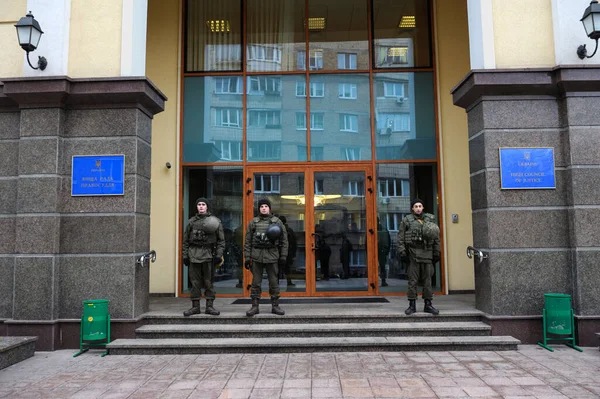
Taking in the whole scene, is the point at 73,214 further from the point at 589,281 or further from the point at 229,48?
the point at 589,281

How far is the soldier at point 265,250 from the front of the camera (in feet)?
24.1

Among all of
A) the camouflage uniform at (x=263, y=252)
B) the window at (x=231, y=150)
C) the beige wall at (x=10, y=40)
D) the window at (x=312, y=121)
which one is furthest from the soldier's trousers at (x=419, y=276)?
the beige wall at (x=10, y=40)

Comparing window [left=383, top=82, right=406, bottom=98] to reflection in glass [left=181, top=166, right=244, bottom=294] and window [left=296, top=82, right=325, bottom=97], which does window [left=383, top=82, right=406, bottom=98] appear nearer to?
window [left=296, top=82, right=325, bottom=97]

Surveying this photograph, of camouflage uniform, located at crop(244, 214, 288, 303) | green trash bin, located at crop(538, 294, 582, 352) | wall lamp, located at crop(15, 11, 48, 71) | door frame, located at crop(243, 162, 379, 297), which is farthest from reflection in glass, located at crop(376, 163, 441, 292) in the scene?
wall lamp, located at crop(15, 11, 48, 71)

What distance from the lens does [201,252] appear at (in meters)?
7.33

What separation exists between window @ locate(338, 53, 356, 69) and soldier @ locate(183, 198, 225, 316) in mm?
4598

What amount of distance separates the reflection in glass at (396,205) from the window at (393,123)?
778mm

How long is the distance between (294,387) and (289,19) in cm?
796

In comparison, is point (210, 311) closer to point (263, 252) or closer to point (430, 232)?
point (263, 252)

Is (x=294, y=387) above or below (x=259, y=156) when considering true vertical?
below

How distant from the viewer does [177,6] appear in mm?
10180

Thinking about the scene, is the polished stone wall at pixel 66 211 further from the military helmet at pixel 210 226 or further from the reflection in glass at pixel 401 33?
the reflection in glass at pixel 401 33

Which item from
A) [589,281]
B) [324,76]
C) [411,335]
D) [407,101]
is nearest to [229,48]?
[324,76]

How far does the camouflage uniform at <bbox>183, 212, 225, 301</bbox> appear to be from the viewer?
24.0ft
